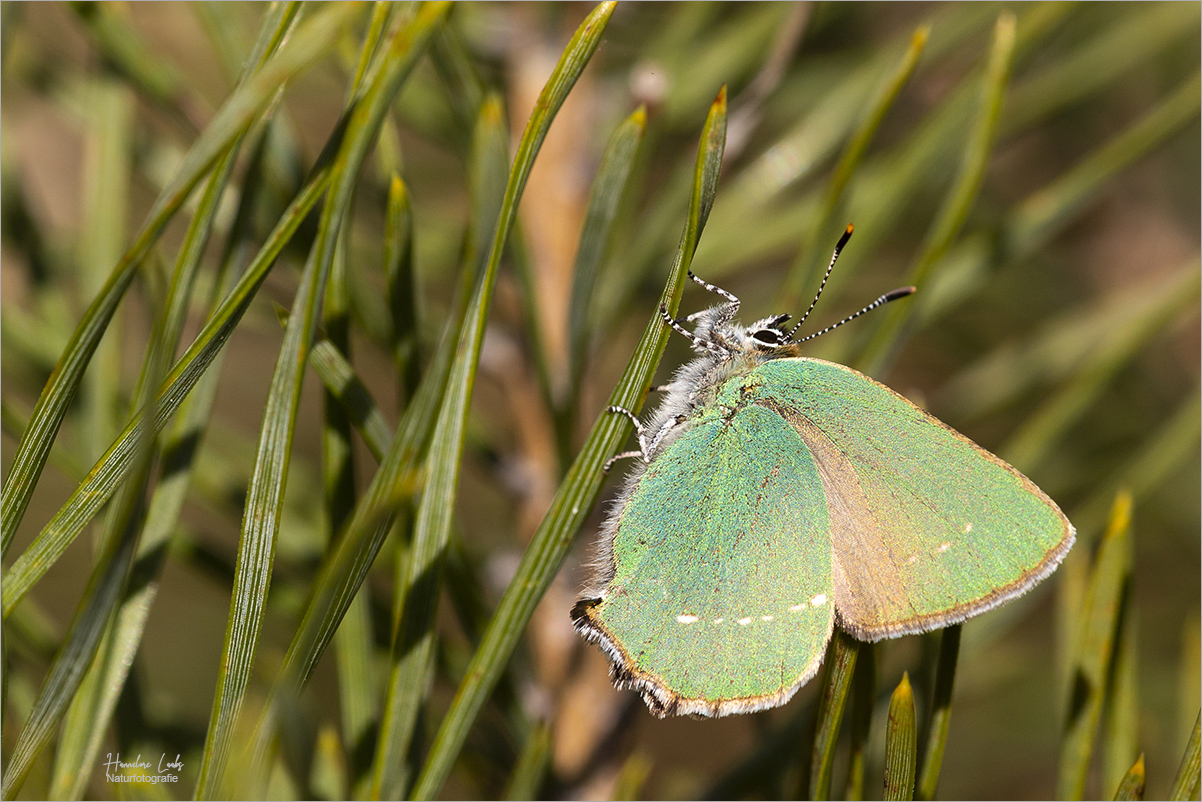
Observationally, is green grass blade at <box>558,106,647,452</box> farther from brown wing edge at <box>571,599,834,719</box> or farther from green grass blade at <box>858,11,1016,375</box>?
green grass blade at <box>858,11,1016,375</box>

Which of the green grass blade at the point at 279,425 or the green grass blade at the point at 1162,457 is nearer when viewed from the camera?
the green grass blade at the point at 279,425

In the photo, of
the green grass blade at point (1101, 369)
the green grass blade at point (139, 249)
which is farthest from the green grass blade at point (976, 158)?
the green grass blade at point (139, 249)

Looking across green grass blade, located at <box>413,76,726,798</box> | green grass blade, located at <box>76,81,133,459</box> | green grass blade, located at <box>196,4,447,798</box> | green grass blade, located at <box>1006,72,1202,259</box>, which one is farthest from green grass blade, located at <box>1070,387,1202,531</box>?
green grass blade, located at <box>76,81,133,459</box>

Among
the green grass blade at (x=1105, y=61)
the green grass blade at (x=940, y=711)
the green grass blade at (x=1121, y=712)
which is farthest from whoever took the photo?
the green grass blade at (x=1105, y=61)

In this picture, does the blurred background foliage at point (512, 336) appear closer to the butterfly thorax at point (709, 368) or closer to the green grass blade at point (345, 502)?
the green grass blade at point (345, 502)

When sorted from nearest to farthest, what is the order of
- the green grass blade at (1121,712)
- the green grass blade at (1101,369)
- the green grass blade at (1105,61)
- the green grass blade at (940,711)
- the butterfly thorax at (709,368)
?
the green grass blade at (940,711)
the green grass blade at (1121,712)
the green grass blade at (1101,369)
the butterfly thorax at (709,368)
the green grass blade at (1105,61)

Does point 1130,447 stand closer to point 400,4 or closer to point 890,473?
point 890,473

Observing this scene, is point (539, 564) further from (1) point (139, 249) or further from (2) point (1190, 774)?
(2) point (1190, 774)
